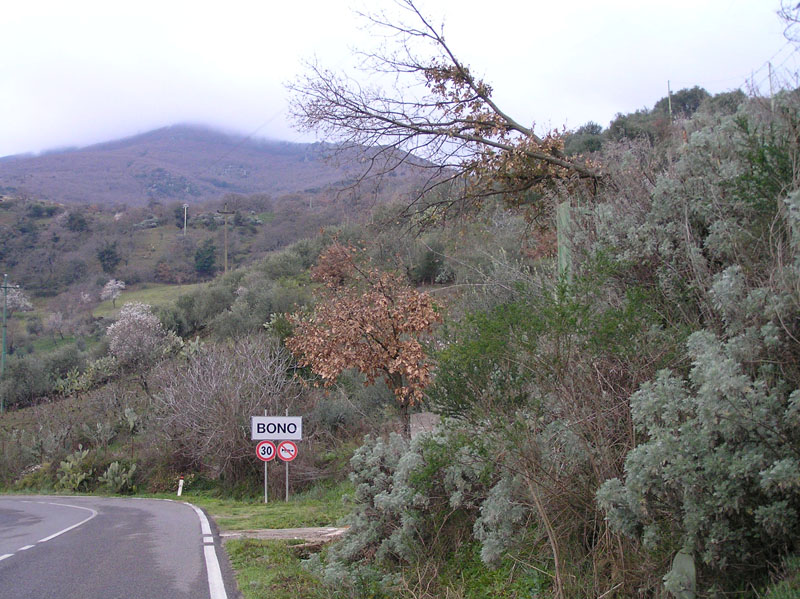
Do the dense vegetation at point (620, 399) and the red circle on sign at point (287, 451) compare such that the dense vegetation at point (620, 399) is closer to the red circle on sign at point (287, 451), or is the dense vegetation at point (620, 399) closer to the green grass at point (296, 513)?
the green grass at point (296, 513)

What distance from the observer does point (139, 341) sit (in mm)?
47938

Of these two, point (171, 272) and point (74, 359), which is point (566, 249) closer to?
point (74, 359)

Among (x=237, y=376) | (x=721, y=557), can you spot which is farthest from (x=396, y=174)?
(x=237, y=376)

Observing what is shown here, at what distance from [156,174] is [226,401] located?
142 m

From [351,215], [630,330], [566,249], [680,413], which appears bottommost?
[680,413]

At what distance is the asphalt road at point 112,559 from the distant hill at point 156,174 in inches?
4064

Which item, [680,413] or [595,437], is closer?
[680,413]

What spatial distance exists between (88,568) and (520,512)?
21.3 ft

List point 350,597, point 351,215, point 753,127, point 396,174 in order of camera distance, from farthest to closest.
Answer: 1. point 351,215
2. point 396,174
3. point 350,597
4. point 753,127

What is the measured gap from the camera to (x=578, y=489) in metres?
5.60

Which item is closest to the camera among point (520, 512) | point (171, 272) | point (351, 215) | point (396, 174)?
point (520, 512)

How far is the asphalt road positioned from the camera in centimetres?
800

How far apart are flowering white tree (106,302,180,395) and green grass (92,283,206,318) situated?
1771 centimetres

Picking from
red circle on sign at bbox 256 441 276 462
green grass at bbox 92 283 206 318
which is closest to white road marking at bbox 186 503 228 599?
red circle on sign at bbox 256 441 276 462
